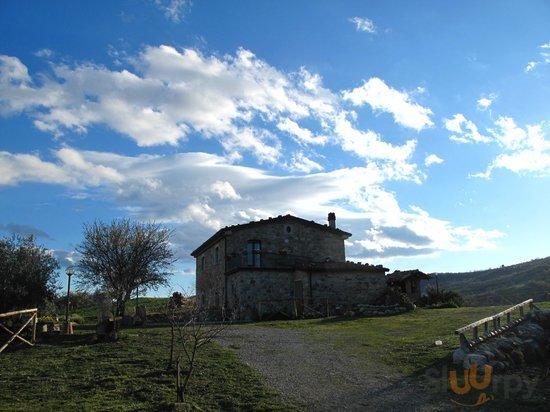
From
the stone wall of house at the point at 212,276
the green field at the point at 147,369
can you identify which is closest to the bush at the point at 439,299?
the stone wall of house at the point at 212,276

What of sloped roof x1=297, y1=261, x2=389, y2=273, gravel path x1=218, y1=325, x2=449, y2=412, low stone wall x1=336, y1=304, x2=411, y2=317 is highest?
sloped roof x1=297, y1=261, x2=389, y2=273

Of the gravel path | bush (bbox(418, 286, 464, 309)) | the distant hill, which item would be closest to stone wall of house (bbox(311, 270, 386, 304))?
bush (bbox(418, 286, 464, 309))

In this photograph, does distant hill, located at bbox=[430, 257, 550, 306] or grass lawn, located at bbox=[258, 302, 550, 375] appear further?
distant hill, located at bbox=[430, 257, 550, 306]

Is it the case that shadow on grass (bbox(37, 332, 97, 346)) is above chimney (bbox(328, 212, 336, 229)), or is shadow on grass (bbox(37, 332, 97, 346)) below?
below

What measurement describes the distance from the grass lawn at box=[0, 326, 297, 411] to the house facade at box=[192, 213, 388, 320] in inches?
525

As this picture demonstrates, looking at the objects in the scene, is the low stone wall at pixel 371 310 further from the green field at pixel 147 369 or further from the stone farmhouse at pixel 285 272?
the green field at pixel 147 369

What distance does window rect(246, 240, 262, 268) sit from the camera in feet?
110

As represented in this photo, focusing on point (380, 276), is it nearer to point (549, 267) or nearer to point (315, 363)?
point (315, 363)

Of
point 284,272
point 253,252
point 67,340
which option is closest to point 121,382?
point 67,340

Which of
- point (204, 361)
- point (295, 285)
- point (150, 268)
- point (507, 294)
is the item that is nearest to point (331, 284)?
point (295, 285)

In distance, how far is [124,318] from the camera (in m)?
26.2

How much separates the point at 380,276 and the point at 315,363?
20321 mm

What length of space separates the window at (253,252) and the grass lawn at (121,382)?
1728 cm

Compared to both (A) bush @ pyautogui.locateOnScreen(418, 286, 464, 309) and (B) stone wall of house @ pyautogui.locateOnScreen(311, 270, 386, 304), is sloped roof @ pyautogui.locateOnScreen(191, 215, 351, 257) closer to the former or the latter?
(B) stone wall of house @ pyautogui.locateOnScreen(311, 270, 386, 304)
